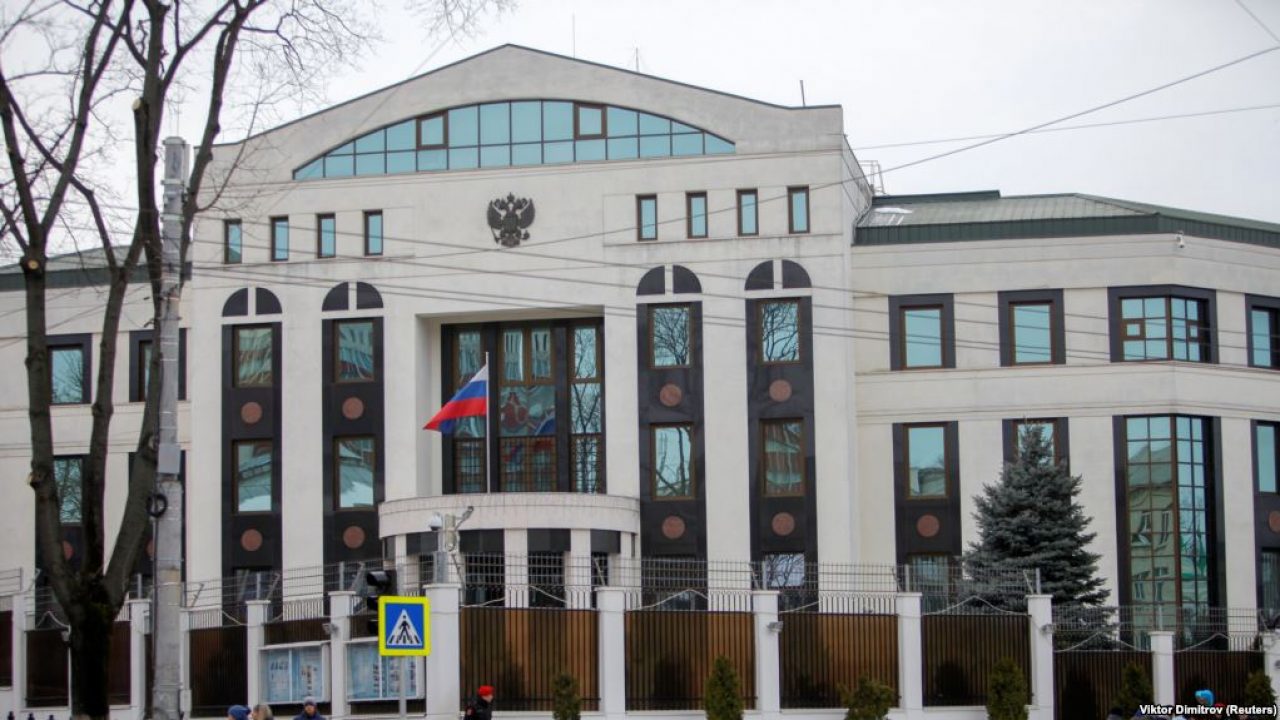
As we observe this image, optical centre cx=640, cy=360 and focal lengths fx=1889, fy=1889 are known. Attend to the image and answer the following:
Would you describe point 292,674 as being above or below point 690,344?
below

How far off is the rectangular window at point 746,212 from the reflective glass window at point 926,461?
711 cm

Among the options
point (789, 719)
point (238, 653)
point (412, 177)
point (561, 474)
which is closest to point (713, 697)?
point (789, 719)

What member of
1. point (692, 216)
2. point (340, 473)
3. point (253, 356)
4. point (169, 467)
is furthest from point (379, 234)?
point (169, 467)

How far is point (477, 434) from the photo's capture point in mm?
52969

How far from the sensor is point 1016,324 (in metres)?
51.8

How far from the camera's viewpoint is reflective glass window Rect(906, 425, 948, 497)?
169 ft

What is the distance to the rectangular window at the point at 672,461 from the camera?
1991 inches

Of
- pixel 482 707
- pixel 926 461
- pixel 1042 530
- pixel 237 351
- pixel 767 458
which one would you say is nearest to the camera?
pixel 482 707

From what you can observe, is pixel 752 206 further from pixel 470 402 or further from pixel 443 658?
pixel 443 658

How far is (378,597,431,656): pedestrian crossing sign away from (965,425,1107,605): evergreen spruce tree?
22.0 m

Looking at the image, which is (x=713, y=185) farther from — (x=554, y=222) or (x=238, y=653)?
(x=238, y=653)

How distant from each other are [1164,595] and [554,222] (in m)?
19.0

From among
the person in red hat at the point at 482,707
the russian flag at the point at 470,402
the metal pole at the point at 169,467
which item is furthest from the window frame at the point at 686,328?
the metal pole at the point at 169,467

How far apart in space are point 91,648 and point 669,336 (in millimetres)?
29288
